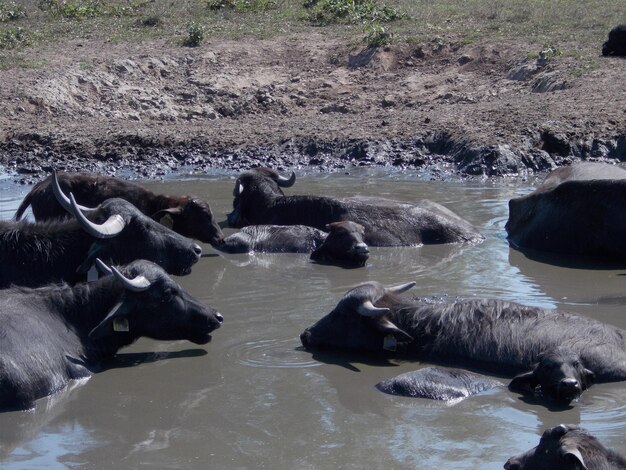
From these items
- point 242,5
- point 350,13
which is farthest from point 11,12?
point 350,13

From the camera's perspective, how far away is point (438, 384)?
751 centimetres

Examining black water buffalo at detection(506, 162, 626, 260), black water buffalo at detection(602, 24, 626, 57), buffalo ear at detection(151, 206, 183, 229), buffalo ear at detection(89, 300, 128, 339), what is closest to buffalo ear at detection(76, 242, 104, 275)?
buffalo ear at detection(89, 300, 128, 339)

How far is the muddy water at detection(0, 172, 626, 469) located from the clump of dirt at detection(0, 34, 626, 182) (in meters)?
7.33

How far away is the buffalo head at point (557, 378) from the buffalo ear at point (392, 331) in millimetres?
993

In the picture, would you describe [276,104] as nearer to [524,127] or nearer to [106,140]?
[106,140]

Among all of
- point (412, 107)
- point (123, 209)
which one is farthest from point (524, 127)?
point (123, 209)

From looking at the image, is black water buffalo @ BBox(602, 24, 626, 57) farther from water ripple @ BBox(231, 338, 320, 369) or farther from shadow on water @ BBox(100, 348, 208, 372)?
shadow on water @ BBox(100, 348, 208, 372)

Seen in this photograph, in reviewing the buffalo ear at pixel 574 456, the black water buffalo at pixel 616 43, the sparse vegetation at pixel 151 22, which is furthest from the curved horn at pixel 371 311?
the sparse vegetation at pixel 151 22

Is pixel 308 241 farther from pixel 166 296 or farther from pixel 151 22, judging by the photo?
pixel 151 22

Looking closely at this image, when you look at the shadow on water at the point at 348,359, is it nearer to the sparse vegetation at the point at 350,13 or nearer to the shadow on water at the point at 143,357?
the shadow on water at the point at 143,357

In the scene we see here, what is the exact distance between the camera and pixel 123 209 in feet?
32.3

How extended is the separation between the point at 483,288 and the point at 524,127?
7865mm

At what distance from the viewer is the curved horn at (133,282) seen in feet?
26.5

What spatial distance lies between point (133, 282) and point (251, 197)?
6.06m
